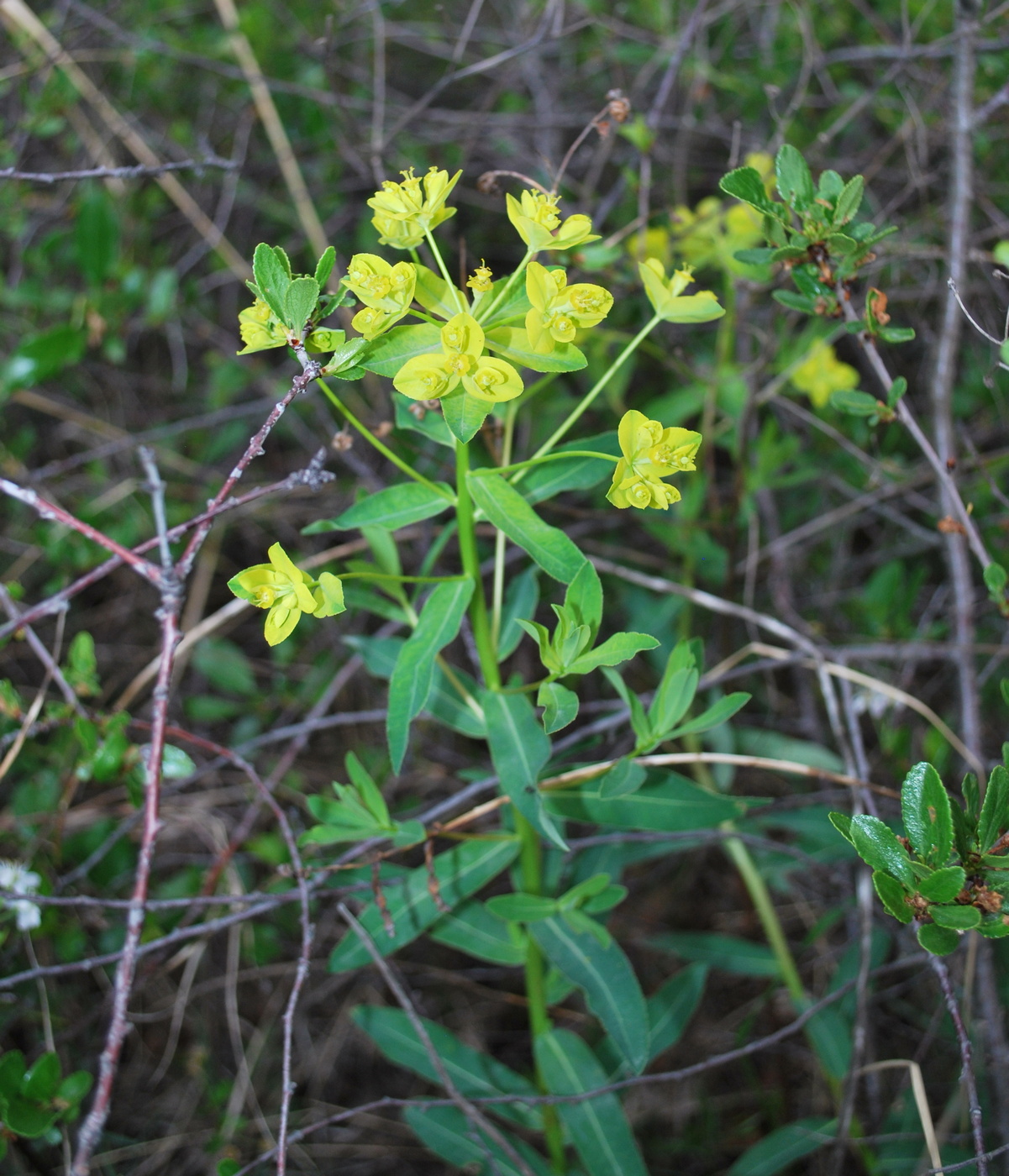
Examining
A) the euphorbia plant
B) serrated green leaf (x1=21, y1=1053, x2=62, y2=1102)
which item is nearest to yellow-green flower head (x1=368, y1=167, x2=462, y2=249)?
the euphorbia plant

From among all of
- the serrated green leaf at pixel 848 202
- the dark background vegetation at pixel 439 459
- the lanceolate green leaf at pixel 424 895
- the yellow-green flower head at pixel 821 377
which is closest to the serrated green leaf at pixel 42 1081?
the dark background vegetation at pixel 439 459

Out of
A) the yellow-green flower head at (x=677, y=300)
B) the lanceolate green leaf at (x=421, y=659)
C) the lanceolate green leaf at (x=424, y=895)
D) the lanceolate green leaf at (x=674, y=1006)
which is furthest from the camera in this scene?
the lanceolate green leaf at (x=674, y=1006)

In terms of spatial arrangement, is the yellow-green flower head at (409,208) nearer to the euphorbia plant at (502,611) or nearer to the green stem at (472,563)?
the euphorbia plant at (502,611)

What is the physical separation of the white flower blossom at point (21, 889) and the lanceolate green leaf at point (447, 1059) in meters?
0.70

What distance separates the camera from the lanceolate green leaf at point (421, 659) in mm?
1364

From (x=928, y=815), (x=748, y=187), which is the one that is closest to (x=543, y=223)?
(x=748, y=187)

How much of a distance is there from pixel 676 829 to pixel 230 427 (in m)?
2.29

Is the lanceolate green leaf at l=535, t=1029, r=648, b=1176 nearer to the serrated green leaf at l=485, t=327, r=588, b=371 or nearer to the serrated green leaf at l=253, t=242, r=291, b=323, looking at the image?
the serrated green leaf at l=485, t=327, r=588, b=371

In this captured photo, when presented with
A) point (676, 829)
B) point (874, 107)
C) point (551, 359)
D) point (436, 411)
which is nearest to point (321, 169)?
point (874, 107)

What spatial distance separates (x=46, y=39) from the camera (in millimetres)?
2760

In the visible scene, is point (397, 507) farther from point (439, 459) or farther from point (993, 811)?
point (993, 811)

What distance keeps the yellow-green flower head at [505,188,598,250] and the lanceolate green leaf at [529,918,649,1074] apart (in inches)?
46.6

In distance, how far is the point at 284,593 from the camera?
1.33 meters

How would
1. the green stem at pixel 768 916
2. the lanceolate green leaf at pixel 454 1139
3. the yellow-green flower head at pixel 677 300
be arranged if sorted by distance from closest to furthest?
the yellow-green flower head at pixel 677 300, the lanceolate green leaf at pixel 454 1139, the green stem at pixel 768 916
